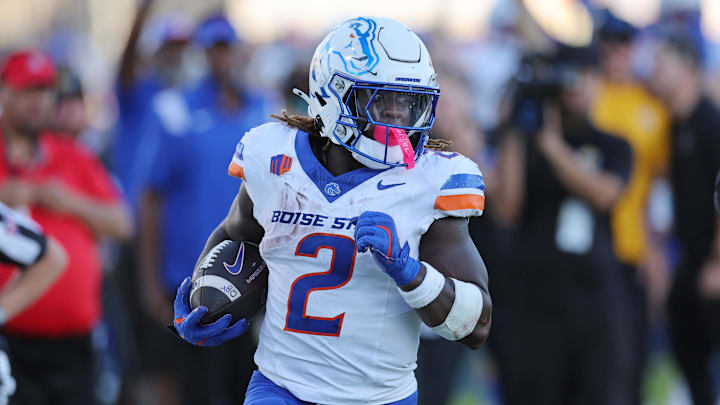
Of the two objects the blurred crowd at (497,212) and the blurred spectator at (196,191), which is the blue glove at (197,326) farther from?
the blurred spectator at (196,191)

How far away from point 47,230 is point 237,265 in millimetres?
2054

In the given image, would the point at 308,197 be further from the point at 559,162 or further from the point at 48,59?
the point at 559,162

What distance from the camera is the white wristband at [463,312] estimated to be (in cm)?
313

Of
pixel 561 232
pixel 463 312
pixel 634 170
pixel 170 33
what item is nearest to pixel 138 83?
pixel 170 33

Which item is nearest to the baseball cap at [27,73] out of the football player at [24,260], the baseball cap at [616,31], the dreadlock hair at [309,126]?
the football player at [24,260]

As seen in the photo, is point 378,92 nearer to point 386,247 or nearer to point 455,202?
point 455,202

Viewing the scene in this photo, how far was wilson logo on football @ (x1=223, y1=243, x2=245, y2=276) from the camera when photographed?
345 centimetres

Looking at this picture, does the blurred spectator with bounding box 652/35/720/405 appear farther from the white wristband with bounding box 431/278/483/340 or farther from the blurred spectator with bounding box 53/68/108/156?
the white wristband with bounding box 431/278/483/340

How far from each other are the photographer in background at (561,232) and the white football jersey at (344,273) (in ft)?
8.51

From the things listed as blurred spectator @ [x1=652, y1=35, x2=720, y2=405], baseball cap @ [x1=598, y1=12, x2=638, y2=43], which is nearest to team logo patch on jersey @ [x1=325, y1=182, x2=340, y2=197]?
blurred spectator @ [x1=652, y1=35, x2=720, y2=405]

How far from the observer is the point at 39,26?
79.6 ft

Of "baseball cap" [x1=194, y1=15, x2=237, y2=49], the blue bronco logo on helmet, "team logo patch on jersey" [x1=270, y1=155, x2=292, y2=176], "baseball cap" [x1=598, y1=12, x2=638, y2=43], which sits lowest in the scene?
"baseball cap" [x1=598, y1=12, x2=638, y2=43]

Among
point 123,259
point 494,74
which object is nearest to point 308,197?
point 123,259

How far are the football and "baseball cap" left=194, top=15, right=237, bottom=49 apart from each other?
2.78 meters
